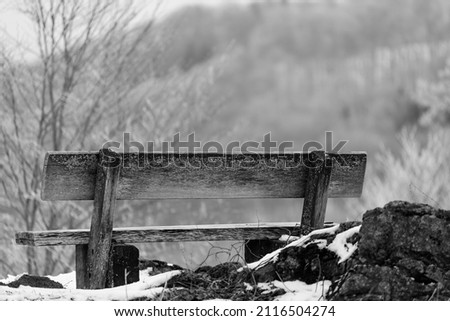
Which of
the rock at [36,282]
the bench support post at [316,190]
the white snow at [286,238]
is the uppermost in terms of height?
the bench support post at [316,190]

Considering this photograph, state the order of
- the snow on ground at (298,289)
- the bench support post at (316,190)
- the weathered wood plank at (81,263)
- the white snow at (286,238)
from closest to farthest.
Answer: the snow on ground at (298,289) → the weathered wood plank at (81,263) → the white snow at (286,238) → the bench support post at (316,190)

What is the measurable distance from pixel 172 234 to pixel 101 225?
0.49 metres

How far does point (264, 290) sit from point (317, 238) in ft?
1.49

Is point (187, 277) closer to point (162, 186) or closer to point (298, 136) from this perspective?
point (162, 186)

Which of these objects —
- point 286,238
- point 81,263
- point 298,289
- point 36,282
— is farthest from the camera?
point 286,238

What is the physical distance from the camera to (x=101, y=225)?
5.14 metres

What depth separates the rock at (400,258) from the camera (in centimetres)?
387

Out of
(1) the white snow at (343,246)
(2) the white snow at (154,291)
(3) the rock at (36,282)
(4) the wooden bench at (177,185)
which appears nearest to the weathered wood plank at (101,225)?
(4) the wooden bench at (177,185)

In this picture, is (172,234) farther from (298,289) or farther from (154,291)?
(298,289)

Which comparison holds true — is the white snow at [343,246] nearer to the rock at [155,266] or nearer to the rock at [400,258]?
the rock at [400,258]

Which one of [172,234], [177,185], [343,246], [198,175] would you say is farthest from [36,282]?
[343,246]

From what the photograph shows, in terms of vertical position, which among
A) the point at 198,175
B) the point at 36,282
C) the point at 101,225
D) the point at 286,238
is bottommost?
the point at 36,282
